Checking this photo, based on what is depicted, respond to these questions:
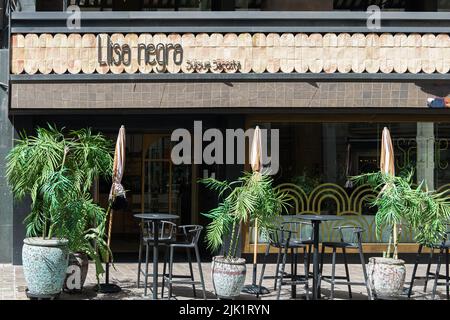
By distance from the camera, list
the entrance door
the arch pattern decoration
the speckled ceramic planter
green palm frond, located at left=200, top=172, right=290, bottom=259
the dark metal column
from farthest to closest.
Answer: the entrance door < the arch pattern decoration < the dark metal column < green palm frond, located at left=200, top=172, right=290, bottom=259 < the speckled ceramic planter

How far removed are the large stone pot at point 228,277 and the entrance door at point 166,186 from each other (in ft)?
15.8

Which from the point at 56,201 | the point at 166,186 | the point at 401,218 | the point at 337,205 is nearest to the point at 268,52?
the point at 337,205

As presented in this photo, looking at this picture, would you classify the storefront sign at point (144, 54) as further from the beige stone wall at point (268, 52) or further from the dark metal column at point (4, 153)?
the dark metal column at point (4, 153)

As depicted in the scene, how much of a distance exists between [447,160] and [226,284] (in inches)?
243

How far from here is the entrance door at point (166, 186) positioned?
13.3 meters

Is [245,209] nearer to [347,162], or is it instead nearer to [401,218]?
[401,218]

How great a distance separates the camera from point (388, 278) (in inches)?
343

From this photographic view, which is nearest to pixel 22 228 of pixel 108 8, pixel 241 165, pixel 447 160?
pixel 241 165

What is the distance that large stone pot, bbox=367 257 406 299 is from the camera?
8703 millimetres

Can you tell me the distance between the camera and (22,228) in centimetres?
1147

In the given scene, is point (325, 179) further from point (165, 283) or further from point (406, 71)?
point (165, 283)

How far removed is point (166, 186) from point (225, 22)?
3.87 metres

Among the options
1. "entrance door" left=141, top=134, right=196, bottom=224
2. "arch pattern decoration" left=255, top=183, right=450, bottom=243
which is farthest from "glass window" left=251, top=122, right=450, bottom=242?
"entrance door" left=141, top=134, right=196, bottom=224

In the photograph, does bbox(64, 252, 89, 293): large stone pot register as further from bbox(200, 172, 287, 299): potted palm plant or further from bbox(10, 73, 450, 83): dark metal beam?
bbox(10, 73, 450, 83): dark metal beam
